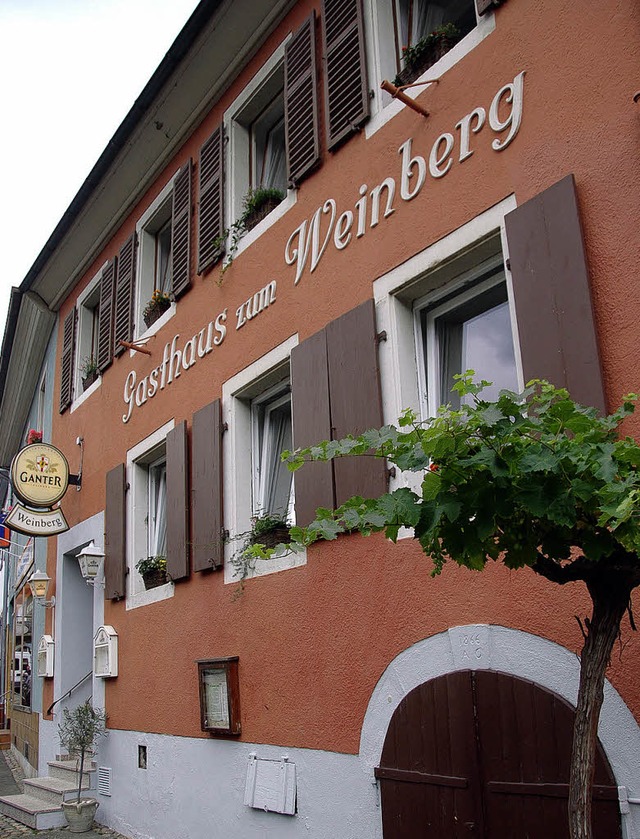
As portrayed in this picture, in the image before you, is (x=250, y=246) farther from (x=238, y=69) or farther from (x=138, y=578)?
(x=138, y=578)

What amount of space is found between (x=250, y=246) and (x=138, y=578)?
3425 millimetres

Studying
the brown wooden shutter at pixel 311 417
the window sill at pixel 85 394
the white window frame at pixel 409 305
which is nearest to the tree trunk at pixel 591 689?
the white window frame at pixel 409 305

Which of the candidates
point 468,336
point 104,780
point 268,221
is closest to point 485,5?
point 468,336

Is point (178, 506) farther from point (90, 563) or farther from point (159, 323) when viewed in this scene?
point (90, 563)

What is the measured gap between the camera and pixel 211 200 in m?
8.13

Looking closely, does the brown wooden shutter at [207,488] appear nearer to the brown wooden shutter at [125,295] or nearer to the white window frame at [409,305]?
the white window frame at [409,305]

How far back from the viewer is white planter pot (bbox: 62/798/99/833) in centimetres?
831

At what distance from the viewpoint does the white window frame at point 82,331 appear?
11273mm

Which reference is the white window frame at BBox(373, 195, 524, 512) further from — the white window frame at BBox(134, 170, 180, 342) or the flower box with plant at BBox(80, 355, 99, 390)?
the flower box with plant at BBox(80, 355, 99, 390)

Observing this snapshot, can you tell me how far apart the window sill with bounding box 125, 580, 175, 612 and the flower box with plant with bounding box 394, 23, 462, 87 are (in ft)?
14.7

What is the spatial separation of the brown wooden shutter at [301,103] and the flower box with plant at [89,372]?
4.60 meters

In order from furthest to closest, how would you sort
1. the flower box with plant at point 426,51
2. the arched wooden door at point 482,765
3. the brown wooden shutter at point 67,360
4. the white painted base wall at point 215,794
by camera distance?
the brown wooden shutter at point 67,360
the flower box with plant at point 426,51
the white painted base wall at point 215,794
the arched wooden door at point 482,765

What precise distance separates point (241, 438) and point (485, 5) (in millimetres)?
3535

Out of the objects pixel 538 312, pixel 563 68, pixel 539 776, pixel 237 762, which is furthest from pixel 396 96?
pixel 237 762
